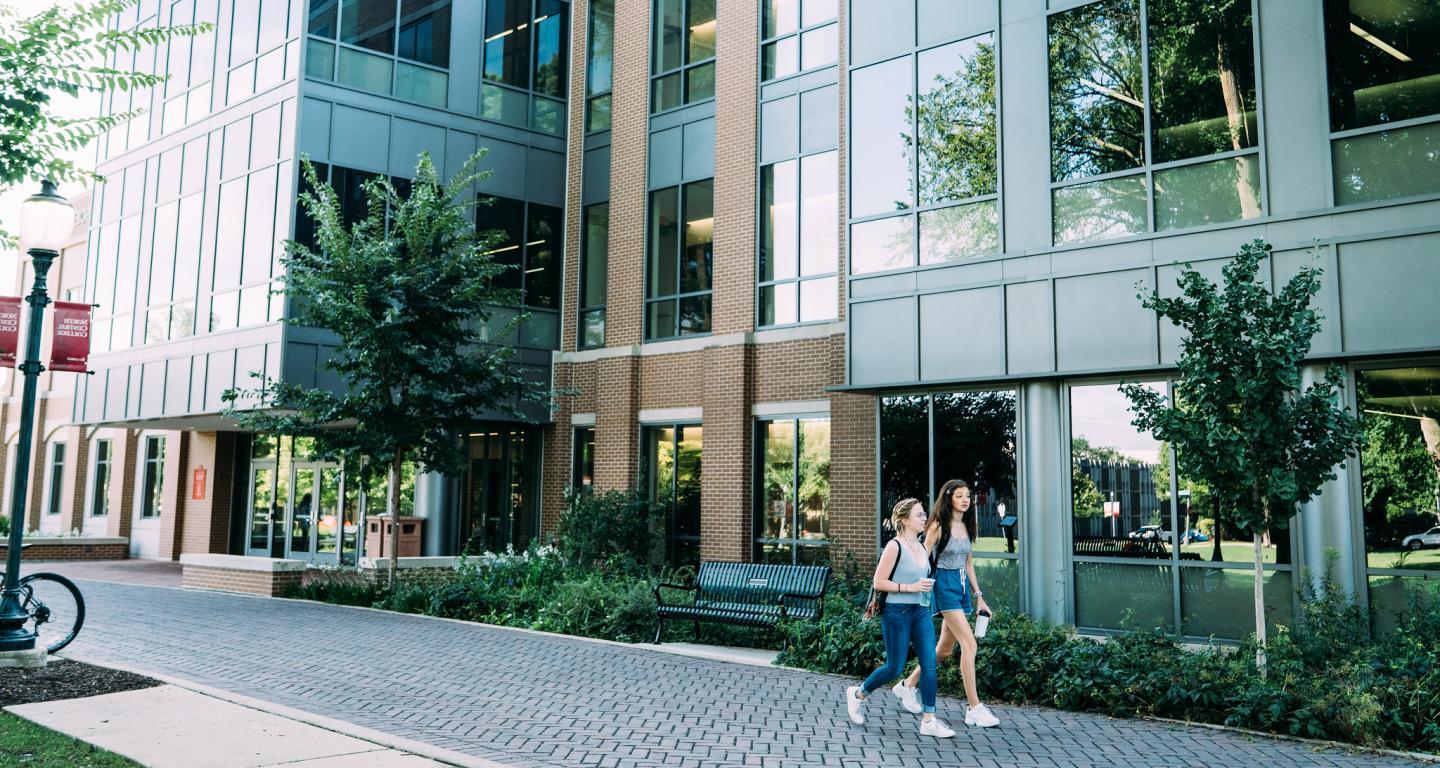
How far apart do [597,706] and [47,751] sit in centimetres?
374

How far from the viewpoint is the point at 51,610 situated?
1444 cm

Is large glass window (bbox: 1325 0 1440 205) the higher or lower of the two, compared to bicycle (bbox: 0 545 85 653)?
higher

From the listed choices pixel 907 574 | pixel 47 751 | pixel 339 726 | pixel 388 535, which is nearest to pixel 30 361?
pixel 47 751

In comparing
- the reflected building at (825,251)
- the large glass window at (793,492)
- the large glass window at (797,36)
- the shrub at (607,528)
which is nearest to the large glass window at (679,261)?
the reflected building at (825,251)

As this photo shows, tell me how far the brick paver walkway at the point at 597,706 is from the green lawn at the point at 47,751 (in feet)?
5.70

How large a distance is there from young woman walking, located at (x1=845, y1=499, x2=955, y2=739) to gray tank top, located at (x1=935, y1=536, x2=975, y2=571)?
382 mm

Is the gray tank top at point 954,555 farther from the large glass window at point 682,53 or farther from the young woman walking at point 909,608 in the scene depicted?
the large glass window at point 682,53

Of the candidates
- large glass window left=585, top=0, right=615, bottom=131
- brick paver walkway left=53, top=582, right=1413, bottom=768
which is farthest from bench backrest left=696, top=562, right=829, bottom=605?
large glass window left=585, top=0, right=615, bottom=131

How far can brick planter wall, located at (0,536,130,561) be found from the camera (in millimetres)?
26141

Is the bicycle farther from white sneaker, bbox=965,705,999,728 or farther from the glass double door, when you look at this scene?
Answer: white sneaker, bbox=965,705,999,728

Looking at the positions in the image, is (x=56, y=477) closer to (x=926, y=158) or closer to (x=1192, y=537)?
(x=926, y=158)

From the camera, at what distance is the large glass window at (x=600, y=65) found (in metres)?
21.5

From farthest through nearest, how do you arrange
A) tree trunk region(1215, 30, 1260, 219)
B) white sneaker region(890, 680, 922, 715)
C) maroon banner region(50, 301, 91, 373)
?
tree trunk region(1215, 30, 1260, 219)
maroon banner region(50, 301, 91, 373)
white sneaker region(890, 680, 922, 715)

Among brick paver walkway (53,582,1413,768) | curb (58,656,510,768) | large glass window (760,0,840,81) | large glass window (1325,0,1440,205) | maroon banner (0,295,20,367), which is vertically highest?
large glass window (760,0,840,81)
